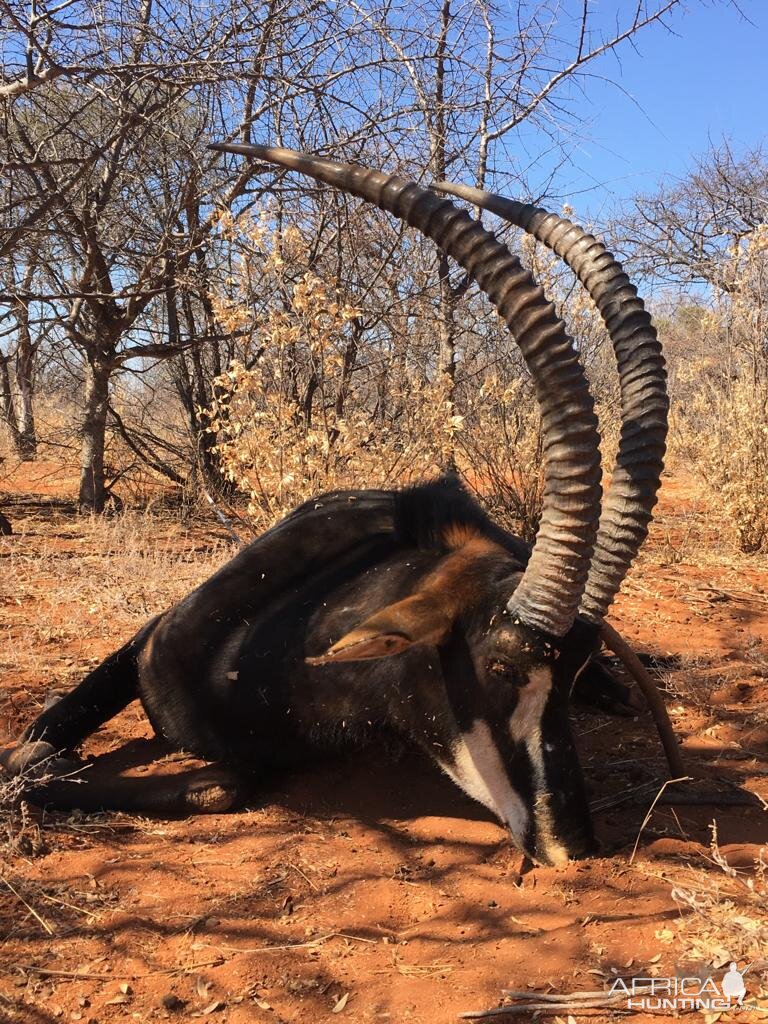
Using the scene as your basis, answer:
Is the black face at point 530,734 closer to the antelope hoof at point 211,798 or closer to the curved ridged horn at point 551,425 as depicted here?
the curved ridged horn at point 551,425

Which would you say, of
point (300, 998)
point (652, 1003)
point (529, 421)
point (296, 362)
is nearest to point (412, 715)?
point (300, 998)

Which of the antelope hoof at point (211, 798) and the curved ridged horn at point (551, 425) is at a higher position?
the curved ridged horn at point (551, 425)

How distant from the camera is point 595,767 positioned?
367cm

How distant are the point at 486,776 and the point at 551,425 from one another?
1193 mm

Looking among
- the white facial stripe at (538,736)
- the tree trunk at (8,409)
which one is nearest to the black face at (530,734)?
the white facial stripe at (538,736)

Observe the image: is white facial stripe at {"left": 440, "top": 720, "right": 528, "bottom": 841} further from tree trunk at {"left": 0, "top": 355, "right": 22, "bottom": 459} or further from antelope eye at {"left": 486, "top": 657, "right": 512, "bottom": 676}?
Answer: tree trunk at {"left": 0, "top": 355, "right": 22, "bottom": 459}

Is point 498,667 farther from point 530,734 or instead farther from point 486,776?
point 486,776

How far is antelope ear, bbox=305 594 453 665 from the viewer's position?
2754 mm

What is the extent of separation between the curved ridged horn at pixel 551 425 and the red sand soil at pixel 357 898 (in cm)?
84

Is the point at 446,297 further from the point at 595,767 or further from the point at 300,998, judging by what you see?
the point at 300,998

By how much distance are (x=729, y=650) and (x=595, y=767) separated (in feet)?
6.26

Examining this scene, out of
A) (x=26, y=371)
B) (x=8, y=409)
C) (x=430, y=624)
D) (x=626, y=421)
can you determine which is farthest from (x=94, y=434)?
(x=626, y=421)

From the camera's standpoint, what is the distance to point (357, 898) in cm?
274

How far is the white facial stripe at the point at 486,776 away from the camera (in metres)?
2.86
